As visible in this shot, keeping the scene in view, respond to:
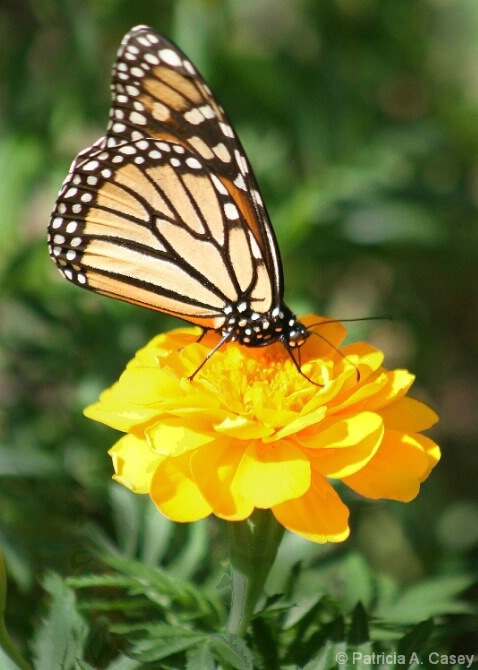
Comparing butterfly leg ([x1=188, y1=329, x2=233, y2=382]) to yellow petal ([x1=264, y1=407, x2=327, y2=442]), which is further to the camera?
butterfly leg ([x1=188, y1=329, x2=233, y2=382])

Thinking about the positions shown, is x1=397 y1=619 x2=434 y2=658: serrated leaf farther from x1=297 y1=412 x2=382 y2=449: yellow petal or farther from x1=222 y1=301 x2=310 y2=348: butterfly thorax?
x1=222 y1=301 x2=310 y2=348: butterfly thorax

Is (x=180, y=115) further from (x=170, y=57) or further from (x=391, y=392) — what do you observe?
(x=391, y=392)

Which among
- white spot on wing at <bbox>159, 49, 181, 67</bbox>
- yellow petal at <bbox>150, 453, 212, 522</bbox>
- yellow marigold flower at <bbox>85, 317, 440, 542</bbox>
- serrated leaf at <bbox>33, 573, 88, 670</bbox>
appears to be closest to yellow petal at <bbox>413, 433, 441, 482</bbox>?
yellow marigold flower at <bbox>85, 317, 440, 542</bbox>

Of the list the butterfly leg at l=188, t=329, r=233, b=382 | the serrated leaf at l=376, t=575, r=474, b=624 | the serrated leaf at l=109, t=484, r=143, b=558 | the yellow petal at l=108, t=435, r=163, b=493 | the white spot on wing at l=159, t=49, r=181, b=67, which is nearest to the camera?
the yellow petal at l=108, t=435, r=163, b=493

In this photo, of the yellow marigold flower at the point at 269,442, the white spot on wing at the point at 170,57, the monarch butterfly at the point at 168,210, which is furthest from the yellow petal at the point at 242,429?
the white spot on wing at the point at 170,57

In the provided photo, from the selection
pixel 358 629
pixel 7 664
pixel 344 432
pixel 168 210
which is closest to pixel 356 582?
pixel 358 629

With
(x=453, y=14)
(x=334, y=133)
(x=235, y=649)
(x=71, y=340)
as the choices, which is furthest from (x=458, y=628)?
(x=453, y=14)

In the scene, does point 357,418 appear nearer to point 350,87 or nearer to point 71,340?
point 71,340
